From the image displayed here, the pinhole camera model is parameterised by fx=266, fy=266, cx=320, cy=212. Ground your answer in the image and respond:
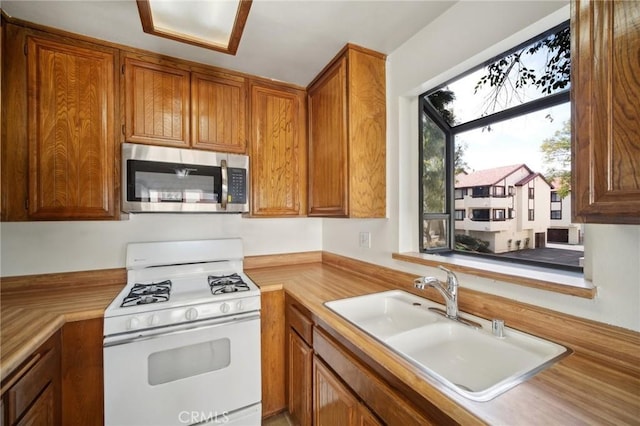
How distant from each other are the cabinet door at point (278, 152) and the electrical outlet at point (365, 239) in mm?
548

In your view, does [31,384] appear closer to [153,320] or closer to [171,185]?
[153,320]

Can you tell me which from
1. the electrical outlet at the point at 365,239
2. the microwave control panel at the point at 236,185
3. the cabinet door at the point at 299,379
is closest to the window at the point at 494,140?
the electrical outlet at the point at 365,239

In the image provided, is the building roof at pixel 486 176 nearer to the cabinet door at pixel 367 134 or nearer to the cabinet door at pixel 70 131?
the cabinet door at pixel 367 134

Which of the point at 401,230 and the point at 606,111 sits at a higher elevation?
the point at 606,111

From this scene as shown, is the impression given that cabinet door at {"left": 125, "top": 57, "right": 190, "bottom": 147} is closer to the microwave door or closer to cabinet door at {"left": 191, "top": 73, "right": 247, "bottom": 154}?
cabinet door at {"left": 191, "top": 73, "right": 247, "bottom": 154}

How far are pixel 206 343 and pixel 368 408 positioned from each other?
984 mm

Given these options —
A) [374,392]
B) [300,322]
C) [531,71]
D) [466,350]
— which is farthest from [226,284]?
[531,71]

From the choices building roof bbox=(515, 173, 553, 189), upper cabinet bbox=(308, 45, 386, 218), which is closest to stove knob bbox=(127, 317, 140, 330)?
upper cabinet bbox=(308, 45, 386, 218)

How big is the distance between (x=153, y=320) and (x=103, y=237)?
0.89m

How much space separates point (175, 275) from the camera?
1.93 metres

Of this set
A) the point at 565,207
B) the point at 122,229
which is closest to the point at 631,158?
the point at 565,207

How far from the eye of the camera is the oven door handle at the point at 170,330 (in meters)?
1.31

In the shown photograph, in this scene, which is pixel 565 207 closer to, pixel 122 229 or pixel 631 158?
pixel 631 158

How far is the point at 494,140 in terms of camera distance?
4.69 ft
